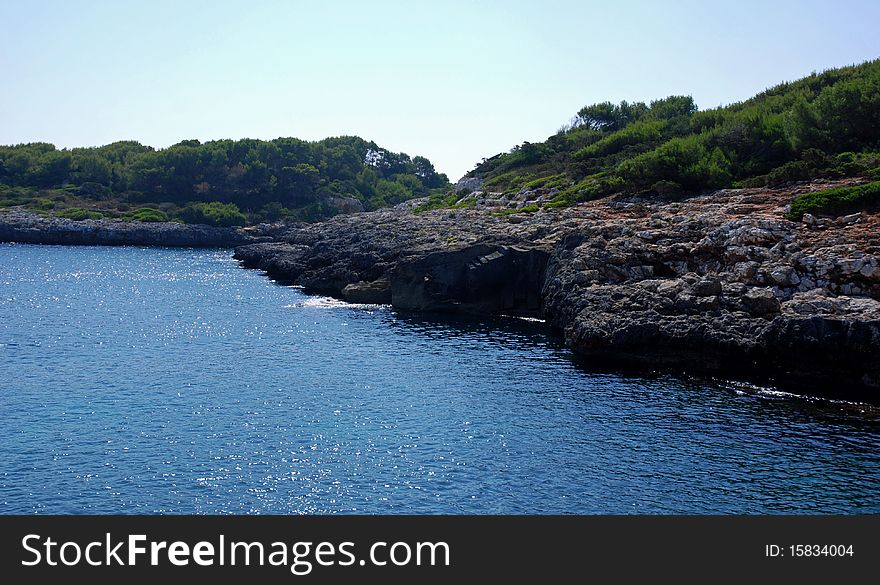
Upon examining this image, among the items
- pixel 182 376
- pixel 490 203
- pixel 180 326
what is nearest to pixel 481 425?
pixel 182 376

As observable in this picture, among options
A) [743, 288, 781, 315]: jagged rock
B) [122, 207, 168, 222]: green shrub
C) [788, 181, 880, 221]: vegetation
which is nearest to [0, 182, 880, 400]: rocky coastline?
[743, 288, 781, 315]: jagged rock

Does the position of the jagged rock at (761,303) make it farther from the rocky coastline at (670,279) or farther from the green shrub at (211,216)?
the green shrub at (211,216)

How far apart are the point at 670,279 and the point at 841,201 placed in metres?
16.3

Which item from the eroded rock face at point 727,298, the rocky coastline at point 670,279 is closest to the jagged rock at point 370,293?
the rocky coastline at point 670,279

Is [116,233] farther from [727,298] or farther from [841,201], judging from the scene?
[841,201]

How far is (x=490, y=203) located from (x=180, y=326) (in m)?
66.4

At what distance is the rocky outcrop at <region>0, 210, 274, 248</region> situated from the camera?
168 metres

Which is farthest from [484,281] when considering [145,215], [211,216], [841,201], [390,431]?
[145,215]

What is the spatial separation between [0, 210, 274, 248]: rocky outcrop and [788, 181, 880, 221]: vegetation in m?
127

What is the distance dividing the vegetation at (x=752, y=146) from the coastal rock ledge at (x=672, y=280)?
5817 millimetres

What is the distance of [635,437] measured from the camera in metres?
42.8

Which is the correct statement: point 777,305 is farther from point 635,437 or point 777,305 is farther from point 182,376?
point 182,376

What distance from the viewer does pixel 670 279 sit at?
67438 millimetres
